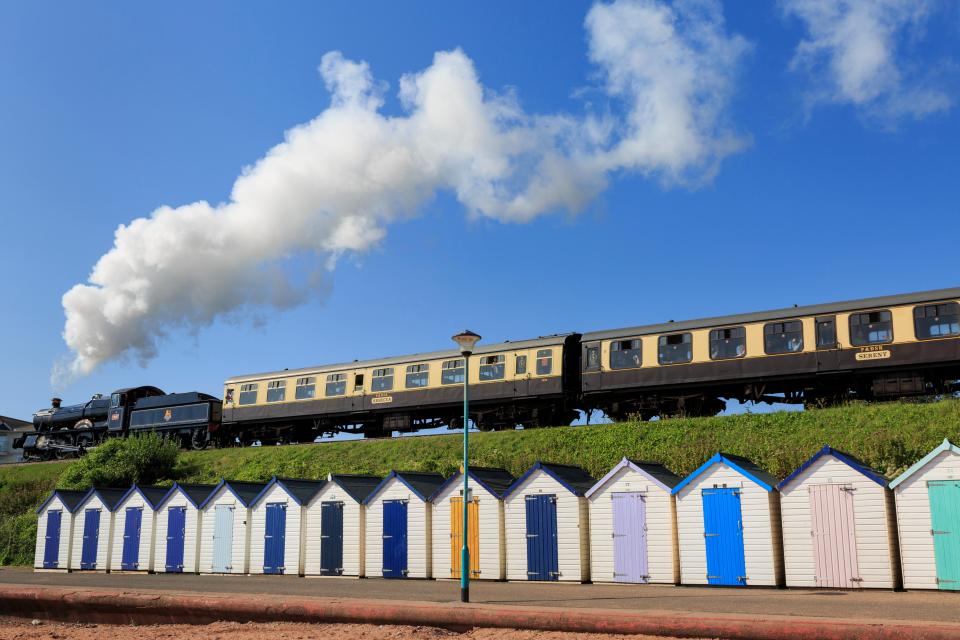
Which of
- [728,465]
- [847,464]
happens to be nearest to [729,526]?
[728,465]

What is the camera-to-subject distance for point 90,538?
31531 millimetres

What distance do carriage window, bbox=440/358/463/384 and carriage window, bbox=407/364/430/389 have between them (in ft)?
2.89

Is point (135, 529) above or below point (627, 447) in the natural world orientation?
below

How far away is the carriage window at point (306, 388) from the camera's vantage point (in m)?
42.6

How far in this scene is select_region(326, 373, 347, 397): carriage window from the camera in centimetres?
4138

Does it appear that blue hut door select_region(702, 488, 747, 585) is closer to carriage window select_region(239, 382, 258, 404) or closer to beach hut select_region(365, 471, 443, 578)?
beach hut select_region(365, 471, 443, 578)

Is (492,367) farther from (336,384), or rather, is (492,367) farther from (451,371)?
(336,384)

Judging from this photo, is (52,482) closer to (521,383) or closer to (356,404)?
(356,404)

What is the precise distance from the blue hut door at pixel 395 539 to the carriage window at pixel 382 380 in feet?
50.7

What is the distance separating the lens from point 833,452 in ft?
→ 61.6

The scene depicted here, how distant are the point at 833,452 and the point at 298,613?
1170 cm

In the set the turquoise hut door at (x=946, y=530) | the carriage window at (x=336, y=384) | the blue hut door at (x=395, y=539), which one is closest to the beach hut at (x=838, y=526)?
the turquoise hut door at (x=946, y=530)

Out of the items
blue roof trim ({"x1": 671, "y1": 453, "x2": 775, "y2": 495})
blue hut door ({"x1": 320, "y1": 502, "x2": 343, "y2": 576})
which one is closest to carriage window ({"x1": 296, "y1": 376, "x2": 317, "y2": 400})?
blue hut door ({"x1": 320, "y1": 502, "x2": 343, "y2": 576})

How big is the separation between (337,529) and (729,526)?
11.5 m
